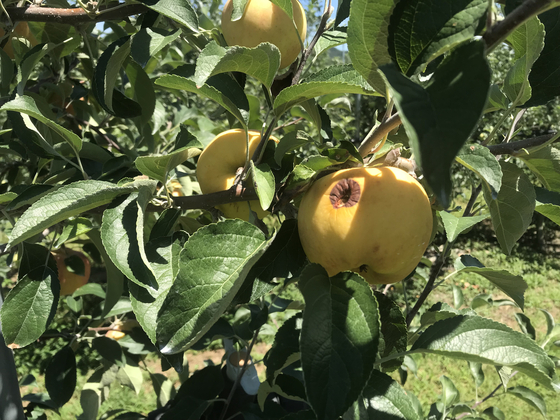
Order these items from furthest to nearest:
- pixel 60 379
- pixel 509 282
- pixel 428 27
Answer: pixel 60 379
pixel 509 282
pixel 428 27

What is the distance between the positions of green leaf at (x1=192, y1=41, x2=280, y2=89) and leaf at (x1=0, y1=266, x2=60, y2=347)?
573 millimetres

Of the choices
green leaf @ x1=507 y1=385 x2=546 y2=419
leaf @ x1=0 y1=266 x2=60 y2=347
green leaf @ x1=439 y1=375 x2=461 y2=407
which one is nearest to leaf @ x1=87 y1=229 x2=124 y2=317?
leaf @ x1=0 y1=266 x2=60 y2=347

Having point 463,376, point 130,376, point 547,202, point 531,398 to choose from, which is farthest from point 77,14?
point 463,376

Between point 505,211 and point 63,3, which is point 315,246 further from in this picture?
point 63,3

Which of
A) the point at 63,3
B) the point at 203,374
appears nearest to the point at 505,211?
the point at 203,374

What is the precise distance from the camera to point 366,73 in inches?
22.5

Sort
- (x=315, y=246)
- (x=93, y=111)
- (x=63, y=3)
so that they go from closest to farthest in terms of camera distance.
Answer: (x=315, y=246), (x=63, y=3), (x=93, y=111)

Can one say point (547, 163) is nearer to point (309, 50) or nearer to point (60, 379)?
point (309, 50)

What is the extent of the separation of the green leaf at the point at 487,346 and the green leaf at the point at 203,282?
292 millimetres

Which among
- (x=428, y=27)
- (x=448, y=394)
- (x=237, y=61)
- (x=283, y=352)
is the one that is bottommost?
(x=448, y=394)

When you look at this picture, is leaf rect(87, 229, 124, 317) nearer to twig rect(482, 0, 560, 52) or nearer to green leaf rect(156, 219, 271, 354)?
green leaf rect(156, 219, 271, 354)

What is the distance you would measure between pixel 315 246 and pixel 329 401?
0.20 meters

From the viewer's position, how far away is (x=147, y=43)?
2.80 ft

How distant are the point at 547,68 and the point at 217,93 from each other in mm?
550
